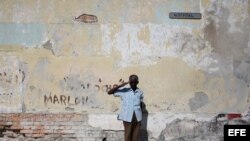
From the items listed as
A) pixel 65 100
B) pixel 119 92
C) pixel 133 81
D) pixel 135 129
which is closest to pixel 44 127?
pixel 65 100

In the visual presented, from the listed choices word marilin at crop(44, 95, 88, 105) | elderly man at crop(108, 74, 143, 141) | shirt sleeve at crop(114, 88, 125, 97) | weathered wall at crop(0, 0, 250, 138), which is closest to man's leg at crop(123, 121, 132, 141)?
elderly man at crop(108, 74, 143, 141)

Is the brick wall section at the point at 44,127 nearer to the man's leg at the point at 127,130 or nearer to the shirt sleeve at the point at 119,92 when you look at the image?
the man's leg at the point at 127,130

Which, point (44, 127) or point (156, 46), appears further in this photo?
point (156, 46)

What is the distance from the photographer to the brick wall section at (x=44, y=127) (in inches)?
331

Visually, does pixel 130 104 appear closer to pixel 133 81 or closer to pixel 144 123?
pixel 133 81

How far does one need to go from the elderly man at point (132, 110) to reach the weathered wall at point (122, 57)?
0.59 metres

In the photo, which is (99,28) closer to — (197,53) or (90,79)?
(90,79)

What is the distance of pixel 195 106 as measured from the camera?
859 centimetres

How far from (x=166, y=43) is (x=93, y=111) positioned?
6.00 feet

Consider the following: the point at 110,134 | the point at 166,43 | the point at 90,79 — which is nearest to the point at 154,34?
the point at 166,43

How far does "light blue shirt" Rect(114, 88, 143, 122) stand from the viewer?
7786mm

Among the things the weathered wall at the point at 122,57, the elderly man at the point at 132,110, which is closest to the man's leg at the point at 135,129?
the elderly man at the point at 132,110

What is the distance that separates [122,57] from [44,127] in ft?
6.22

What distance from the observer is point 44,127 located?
842 cm
